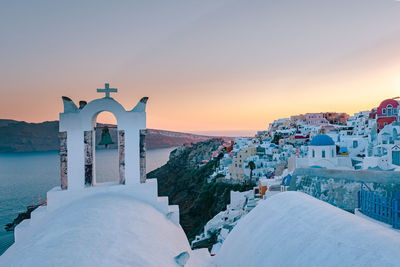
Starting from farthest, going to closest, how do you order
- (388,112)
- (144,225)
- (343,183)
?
(388,112) < (343,183) < (144,225)

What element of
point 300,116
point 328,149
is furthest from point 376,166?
point 300,116

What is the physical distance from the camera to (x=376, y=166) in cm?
1867

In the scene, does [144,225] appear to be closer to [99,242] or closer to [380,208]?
[99,242]

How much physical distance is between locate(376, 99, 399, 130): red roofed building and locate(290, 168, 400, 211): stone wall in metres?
25.7

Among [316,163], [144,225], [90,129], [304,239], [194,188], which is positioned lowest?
[194,188]

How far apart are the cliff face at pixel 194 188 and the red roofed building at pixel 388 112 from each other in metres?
17.5

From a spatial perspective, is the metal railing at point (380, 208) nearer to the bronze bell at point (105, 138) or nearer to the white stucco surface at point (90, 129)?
the white stucco surface at point (90, 129)

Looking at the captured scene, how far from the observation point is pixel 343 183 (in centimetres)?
1052

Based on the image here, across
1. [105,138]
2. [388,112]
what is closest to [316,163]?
[105,138]

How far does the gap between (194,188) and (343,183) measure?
39.5 meters

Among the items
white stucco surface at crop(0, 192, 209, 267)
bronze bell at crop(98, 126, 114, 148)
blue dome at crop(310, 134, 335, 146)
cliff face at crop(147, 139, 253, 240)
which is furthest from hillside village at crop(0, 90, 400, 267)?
cliff face at crop(147, 139, 253, 240)

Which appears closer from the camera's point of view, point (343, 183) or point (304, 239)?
point (304, 239)

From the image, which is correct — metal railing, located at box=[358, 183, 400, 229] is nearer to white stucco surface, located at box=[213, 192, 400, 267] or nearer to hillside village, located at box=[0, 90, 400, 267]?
hillside village, located at box=[0, 90, 400, 267]

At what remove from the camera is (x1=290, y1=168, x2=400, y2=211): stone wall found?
9047 millimetres
